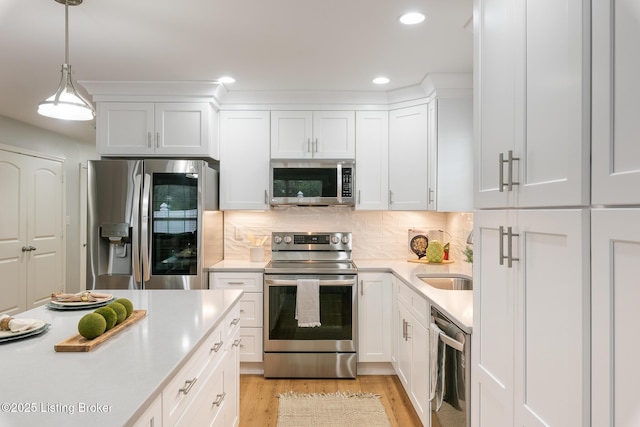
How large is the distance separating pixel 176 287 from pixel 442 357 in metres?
2.06

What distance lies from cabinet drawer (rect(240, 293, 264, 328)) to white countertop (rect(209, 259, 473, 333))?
0.23m

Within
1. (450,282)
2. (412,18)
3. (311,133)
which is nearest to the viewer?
(412,18)

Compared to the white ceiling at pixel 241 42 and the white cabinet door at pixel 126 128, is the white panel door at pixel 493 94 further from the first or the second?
the white cabinet door at pixel 126 128

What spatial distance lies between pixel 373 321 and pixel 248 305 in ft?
3.32

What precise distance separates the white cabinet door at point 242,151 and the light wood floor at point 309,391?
58.0 inches

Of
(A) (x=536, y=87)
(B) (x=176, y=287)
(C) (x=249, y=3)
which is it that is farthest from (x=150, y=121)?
(A) (x=536, y=87)

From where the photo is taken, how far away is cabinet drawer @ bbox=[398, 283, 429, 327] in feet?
7.73

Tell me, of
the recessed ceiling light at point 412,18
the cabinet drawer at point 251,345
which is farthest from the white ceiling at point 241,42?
the cabinet drawer at point 251,345

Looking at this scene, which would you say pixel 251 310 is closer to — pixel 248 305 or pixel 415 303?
pixel 248 305

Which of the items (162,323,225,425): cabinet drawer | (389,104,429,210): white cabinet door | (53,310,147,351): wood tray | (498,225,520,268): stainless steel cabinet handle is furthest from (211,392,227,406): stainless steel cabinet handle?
(389,104,429,210): white cabinet door

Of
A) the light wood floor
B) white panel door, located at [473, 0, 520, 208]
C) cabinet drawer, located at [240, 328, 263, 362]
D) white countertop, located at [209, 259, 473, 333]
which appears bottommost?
the light wood floor

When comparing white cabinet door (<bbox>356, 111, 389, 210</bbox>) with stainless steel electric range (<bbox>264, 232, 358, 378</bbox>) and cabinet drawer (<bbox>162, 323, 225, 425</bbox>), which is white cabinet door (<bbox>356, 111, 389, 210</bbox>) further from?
cabinet drawer (<bbox>162, 323, 225, 425</bbox>)

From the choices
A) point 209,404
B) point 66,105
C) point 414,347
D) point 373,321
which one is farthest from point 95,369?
point 373,321

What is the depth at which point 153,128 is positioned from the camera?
338cm
